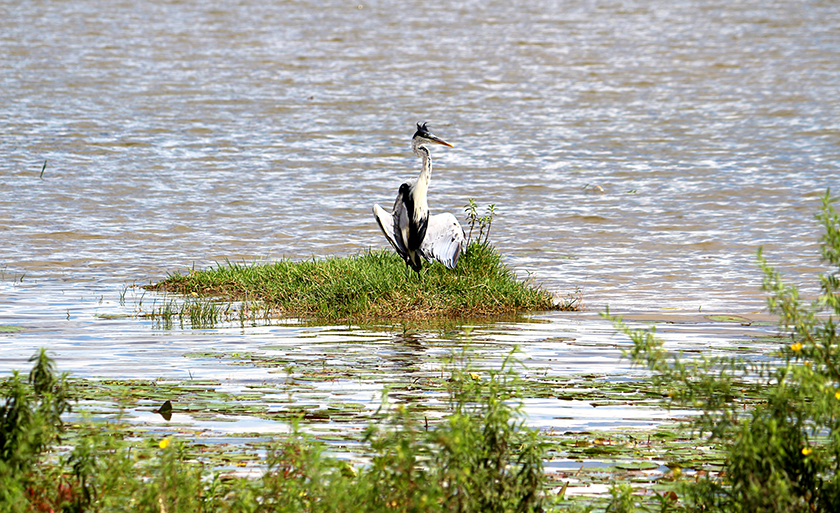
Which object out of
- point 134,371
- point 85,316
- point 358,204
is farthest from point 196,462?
point 358,204

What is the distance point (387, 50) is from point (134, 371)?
28470 mm

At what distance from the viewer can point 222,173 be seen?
76.7 ft

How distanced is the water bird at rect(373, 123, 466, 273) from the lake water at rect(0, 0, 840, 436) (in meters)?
1.25

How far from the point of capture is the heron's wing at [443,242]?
1095 centimetres

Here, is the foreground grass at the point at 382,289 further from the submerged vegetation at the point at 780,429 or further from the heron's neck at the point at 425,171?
the submerged vegetation at the point at 780,429

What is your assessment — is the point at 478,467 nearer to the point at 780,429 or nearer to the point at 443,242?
the point at 780,429

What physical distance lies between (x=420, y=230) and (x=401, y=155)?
14724mm

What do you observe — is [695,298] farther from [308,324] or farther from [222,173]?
[222,173]

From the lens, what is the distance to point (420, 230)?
35.9 feet

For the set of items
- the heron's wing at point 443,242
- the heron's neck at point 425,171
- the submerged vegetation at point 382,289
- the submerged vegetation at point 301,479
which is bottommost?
the submerged vegetation at point 301,479

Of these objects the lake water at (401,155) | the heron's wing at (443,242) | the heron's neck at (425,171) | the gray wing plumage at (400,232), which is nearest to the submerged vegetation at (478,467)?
the lake water at (401,155)

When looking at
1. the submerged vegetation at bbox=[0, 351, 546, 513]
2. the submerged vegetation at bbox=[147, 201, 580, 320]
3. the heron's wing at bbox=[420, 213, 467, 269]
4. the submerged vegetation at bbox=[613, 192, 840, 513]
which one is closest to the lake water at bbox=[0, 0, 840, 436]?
the submerged vegetation at bbox=[147, 201, 580, 320]

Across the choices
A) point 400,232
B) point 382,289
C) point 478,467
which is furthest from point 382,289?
point 478,467

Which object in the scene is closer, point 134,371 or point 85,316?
point 134,371
